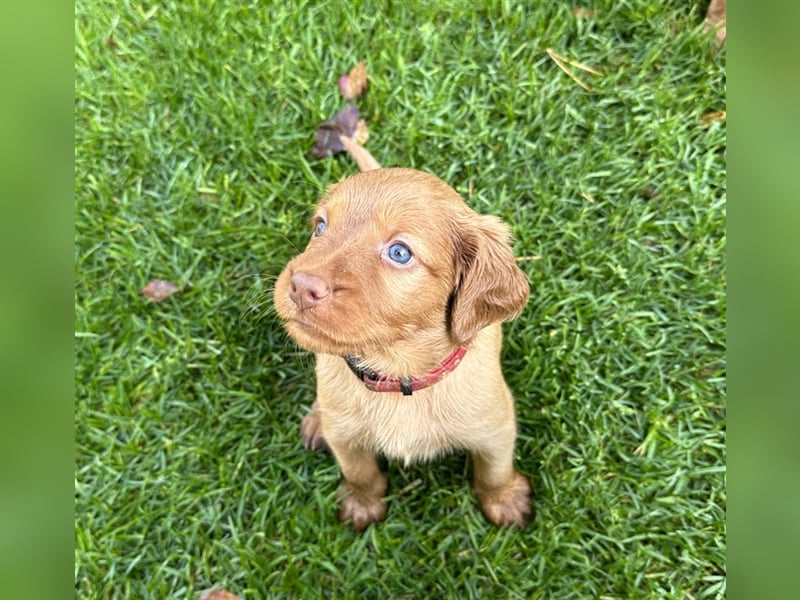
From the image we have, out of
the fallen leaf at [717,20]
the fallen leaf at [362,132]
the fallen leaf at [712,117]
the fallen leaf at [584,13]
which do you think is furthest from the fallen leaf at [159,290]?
the fallen leaf at [717,20]

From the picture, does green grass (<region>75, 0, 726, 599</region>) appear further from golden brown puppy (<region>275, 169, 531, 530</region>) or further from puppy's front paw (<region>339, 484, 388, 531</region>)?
golden brown puppy (<region>275, 169, 531, 530</region>)

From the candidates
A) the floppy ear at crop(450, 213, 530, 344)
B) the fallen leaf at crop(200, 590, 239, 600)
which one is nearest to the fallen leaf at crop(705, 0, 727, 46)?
the floppy ear at crop(450, 213, 530, 344)

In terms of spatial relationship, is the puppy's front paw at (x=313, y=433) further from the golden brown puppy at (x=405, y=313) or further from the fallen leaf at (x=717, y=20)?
the fallen leaf at (x=717, y=20)

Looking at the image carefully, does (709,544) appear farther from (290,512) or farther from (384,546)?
(290,512)

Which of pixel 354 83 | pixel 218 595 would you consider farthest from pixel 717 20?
pixel 218 595

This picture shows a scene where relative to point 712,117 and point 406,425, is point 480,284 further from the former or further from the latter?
point 712,117
